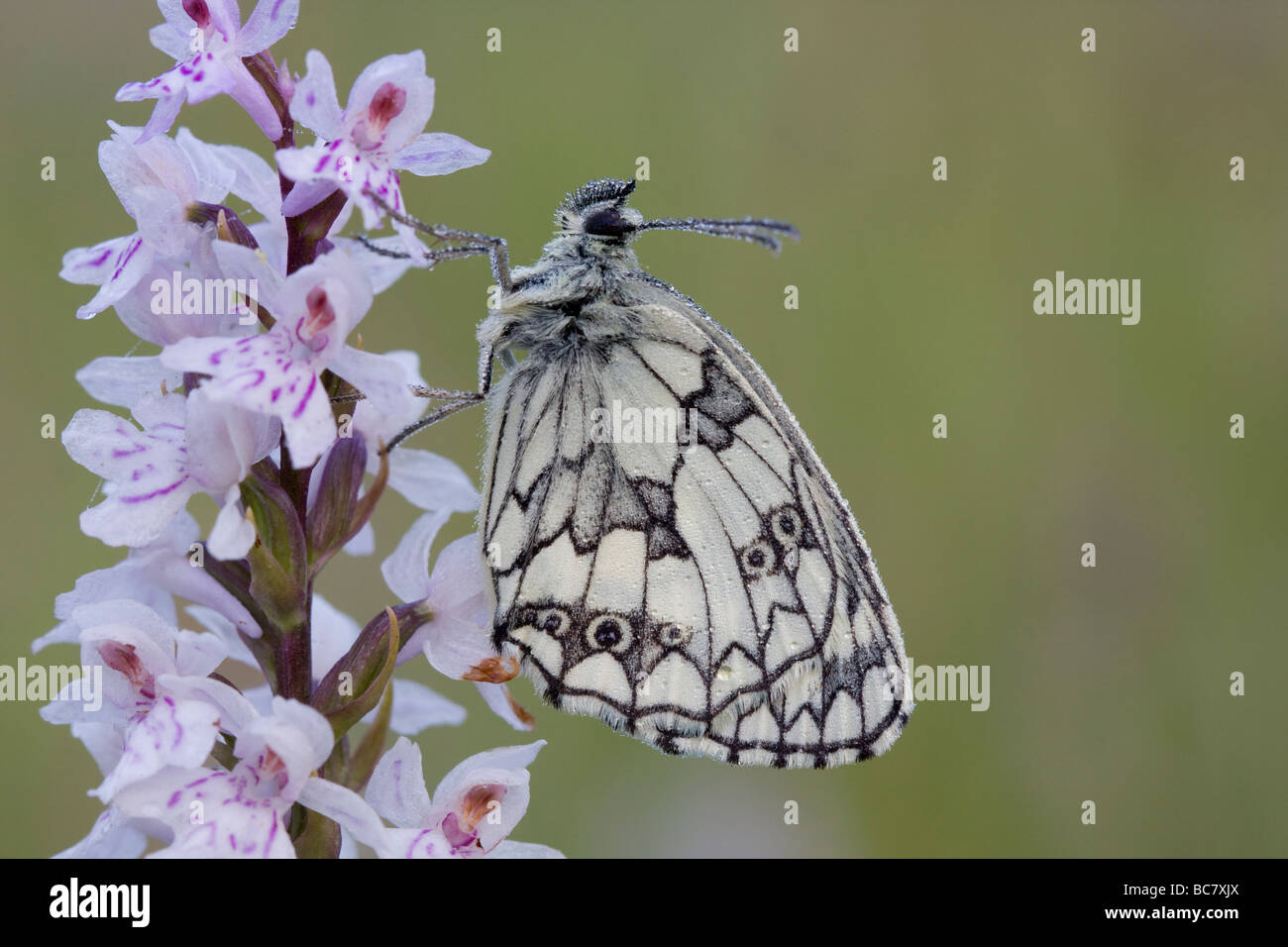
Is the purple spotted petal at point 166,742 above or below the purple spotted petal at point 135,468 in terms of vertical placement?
below

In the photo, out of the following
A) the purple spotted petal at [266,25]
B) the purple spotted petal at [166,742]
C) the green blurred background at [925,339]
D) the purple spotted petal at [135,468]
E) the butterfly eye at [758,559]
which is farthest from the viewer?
the green blurred background at [925,339]

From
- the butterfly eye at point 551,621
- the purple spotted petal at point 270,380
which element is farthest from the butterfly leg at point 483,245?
the butterfly eye at point 551,621

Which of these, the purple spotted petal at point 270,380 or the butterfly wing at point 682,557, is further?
the butterfly wing at point 682,557

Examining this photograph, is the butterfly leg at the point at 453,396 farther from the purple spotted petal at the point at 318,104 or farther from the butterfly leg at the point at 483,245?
the purple spotted petal at the point at 318,104

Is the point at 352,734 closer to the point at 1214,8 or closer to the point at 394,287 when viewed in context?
the point at 394,287

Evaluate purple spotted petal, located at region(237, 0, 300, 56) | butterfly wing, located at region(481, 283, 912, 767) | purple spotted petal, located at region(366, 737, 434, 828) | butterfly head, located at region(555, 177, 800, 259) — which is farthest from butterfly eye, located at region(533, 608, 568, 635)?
purple spotted petal, located at region(237, 0, 300, 56)

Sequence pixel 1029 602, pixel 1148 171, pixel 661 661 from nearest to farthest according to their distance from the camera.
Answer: pixel 661 661 → pixel 1029 602 → pixel 1148 171

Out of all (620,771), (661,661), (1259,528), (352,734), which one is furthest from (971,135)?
(661,661)
